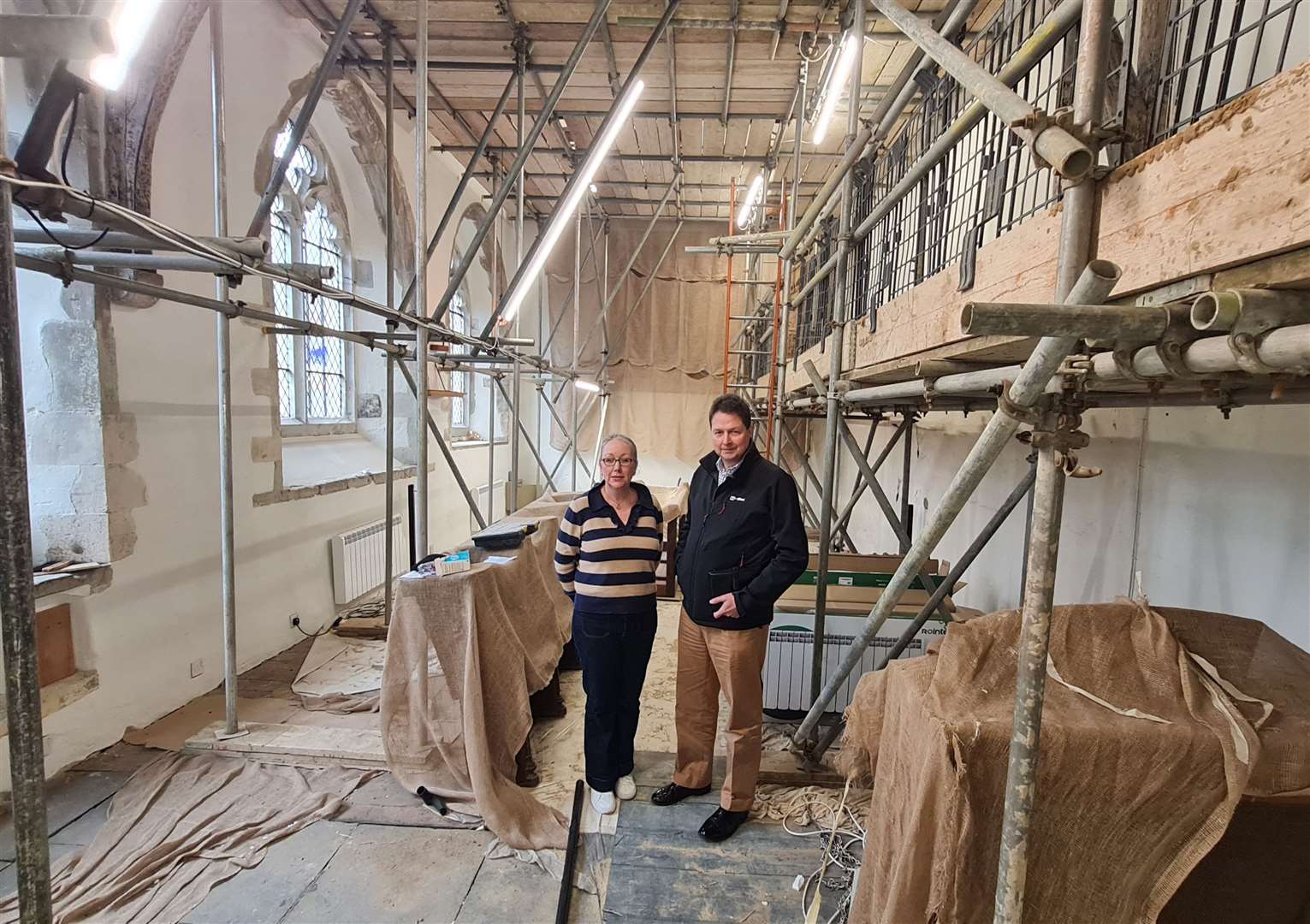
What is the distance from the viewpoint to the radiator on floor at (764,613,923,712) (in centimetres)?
305

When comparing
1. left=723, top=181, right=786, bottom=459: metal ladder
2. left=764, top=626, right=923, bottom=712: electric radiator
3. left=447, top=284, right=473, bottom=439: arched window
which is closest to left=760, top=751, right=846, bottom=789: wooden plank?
left=764, top=626, right=923, bottom=712: electric radiator

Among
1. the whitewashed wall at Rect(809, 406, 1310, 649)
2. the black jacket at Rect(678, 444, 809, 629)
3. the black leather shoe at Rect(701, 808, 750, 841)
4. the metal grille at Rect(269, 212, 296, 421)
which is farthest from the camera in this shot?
the metal grille at Rect(269, 212, 296, 421)

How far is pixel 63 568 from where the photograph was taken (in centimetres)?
260

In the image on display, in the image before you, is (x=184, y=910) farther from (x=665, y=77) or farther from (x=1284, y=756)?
(x=665, y=77)

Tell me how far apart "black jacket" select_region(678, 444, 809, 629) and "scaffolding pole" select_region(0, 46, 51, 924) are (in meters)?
1.71

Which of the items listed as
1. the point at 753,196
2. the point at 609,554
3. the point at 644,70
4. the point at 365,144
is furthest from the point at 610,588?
the point at 365,144

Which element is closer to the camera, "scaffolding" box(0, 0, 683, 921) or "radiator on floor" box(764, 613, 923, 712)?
"scaffolding" box(0, 0, 683, 921)

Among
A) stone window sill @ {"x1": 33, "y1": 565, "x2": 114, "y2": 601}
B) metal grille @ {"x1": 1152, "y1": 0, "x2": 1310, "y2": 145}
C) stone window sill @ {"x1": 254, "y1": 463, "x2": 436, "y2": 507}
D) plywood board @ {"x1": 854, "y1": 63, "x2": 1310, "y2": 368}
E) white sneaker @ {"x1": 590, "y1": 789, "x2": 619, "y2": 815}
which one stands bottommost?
white sneaker @ {"x1": 590, "y1": 789, "x2": 619, "y2": 815}

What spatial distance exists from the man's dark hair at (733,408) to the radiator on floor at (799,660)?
1338mm

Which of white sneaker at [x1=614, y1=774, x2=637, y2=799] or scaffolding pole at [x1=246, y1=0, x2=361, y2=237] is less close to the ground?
scaffolding pole at [x1=246, y1=0, x2=361, y2=237]

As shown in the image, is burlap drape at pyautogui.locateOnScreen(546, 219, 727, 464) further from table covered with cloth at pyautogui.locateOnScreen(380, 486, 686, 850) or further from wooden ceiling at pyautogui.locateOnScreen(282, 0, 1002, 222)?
table covered with cloth at pyautogui.locateOnScreen(380, 486, 686, 850)

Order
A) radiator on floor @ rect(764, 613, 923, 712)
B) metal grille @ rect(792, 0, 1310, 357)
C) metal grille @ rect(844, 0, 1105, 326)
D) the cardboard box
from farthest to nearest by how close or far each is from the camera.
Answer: radiator on floor @ rect(764, 613, 923, 712), the cardboard box, metal grille @ rect(844, 0, 1105, 326), metal grille @ rect(792, 0, 1310, 357)

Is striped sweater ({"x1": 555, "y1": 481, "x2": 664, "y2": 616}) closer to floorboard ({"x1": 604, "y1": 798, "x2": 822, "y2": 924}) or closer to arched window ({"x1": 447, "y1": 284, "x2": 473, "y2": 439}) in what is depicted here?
floorboard ({"x1": 604, "y1": 798, "x2": 822, "y2": 924})

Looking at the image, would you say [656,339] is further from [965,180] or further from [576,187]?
[965,180]
